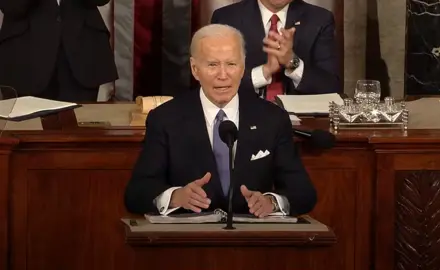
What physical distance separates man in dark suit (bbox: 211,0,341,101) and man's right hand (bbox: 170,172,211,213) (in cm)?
139

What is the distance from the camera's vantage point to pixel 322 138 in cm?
311

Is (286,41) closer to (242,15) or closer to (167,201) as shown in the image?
(242,15)

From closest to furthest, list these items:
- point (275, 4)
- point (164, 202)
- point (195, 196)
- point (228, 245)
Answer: point (228, 245), point (195, 196), point (164, 202), point (275, 4)

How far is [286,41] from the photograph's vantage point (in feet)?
12.8

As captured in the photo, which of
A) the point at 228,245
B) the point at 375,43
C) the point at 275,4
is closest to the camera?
the point at 228,245

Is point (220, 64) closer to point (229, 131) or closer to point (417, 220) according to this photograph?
point (229, 131)

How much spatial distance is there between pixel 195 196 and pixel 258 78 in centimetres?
147

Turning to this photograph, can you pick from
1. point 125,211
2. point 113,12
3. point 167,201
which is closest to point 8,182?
point 125,211

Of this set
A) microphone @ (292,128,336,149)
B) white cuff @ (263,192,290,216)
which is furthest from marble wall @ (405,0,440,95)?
white cuff @ (263,192,290,216)

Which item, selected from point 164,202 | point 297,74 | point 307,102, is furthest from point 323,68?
point 164,202

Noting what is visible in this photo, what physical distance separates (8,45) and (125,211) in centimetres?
139

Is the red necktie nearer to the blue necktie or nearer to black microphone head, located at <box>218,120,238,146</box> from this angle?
the blue necktie

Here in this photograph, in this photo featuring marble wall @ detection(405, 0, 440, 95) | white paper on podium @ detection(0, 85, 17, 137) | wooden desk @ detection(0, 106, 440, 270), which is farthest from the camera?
marble wall @ detection(405, 0, 440, 95)

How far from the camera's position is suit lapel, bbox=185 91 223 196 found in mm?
2836
